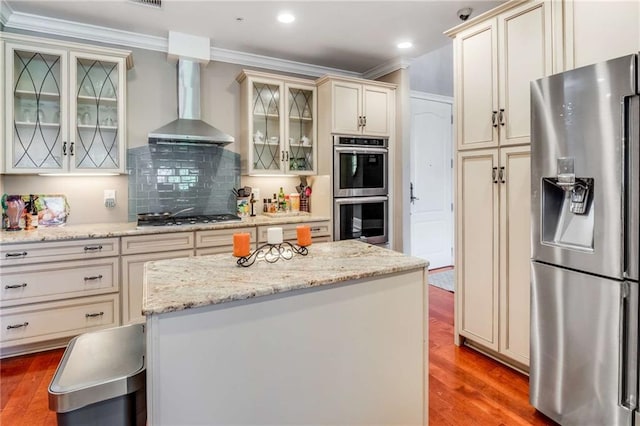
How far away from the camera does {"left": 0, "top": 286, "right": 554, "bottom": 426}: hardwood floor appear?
1960 millimetres

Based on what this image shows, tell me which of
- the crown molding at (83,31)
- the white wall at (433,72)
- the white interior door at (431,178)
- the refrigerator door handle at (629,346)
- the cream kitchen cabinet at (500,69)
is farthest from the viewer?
the white interior door at (431,178)

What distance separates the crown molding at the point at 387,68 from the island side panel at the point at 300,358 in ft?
9.89

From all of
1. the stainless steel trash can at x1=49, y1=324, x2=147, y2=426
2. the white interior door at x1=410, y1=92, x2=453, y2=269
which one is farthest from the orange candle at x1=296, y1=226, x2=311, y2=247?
the white interior door at x1=410, y1=92, x2=453, y2=269

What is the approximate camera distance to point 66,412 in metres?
1.20

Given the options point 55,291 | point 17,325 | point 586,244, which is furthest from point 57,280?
point 586,244

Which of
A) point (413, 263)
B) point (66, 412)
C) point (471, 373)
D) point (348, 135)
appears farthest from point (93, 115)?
point (471, 373)

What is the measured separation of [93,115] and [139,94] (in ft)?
1.54

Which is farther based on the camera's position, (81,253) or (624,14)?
(81,253)

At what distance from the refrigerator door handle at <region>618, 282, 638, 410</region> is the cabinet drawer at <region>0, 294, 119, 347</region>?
10.4ft

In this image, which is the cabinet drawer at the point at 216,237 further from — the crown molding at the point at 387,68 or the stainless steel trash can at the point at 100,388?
the crown molding at the point at 387,68

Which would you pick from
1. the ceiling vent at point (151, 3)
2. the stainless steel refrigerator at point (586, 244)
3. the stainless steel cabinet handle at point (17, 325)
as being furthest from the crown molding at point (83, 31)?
the stainless steel refrigerator at point (586, 244)

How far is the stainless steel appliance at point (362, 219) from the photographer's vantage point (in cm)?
378

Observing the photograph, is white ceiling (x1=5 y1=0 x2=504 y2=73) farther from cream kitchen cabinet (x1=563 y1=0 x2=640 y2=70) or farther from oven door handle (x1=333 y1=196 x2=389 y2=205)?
oven door handle (x1=333 y1=196 x2=389 y2=205)

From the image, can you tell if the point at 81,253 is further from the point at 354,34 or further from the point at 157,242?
the point at 354,34
